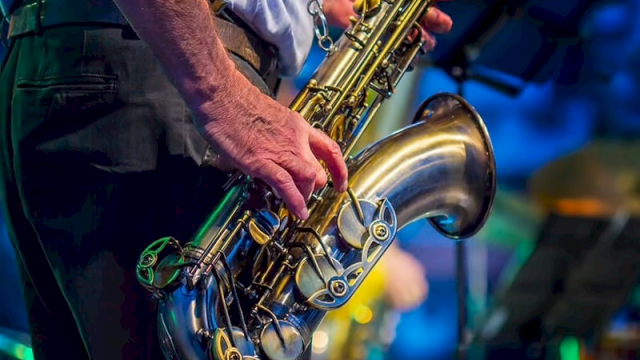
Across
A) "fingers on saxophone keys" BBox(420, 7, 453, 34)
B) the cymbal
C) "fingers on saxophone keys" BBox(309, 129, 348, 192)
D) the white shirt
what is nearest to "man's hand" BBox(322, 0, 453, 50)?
"fingers on saxophone keys" BBox(420, 7, 453, 34)

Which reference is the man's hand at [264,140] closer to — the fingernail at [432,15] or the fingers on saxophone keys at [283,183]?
the fingers on saxophone keys at [283,183]

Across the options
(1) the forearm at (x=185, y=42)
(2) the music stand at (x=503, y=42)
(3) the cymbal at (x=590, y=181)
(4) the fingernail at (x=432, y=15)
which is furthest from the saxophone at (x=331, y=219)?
(3) the cymbal at (x=590, y=181)

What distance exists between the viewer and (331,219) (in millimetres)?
1469

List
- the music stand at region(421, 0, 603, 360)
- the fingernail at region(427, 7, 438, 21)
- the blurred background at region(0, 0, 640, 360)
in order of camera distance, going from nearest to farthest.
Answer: the fingernail at region(427, 7, 438, 21), the music stand at region(421, 0, 603, 360), the blurred background at region(0, 0, 640, 360)

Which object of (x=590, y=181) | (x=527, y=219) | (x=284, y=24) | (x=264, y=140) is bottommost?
(x=527, y=219)

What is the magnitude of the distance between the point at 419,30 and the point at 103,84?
877 millimetres

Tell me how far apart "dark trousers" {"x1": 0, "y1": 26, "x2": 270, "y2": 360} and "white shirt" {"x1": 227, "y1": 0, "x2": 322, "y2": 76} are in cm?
21

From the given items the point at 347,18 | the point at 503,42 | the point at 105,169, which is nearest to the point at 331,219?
the point at 105,169

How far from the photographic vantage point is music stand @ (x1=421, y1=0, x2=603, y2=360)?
8.64 ft

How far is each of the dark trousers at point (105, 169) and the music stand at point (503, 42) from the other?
4.84 feet

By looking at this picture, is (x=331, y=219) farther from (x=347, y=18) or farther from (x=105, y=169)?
(x=347, y=18)

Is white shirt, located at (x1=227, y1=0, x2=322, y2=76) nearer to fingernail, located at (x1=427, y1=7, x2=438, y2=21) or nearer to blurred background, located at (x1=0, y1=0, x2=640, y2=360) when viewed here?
fingernail, located at (x1=427, y1=7, x2=438, y2=21)

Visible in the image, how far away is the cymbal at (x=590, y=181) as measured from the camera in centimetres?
531

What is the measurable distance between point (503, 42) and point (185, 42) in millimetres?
1793
